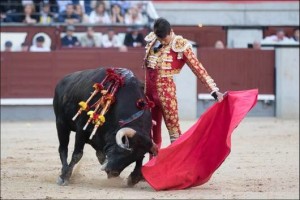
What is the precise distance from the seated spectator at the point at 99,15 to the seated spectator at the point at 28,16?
0.88 metres

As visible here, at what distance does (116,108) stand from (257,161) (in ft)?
7.90

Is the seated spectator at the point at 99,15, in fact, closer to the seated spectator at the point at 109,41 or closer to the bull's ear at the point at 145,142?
the seated spectator at the point at 109,41

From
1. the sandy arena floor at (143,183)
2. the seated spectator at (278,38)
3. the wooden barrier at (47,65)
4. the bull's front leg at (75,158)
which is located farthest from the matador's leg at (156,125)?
the seated spectator at (278,38)

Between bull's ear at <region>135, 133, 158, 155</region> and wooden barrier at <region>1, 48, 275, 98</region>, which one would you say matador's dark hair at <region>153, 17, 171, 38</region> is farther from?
wooden barrier at <region>1, 48, 275, 98</region>

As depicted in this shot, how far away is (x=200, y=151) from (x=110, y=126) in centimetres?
70

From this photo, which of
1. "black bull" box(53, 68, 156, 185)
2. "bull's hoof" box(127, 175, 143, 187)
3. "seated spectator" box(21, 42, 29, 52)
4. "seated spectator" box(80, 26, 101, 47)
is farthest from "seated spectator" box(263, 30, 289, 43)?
"bull's hoof" box(127, 175, 143, 187)

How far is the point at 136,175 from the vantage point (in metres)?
7.12

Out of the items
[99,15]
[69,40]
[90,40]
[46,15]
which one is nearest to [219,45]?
[99,15]

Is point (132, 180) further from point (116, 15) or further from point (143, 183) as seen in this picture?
point (116, 15)

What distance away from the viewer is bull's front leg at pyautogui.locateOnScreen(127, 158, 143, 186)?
7.08 m

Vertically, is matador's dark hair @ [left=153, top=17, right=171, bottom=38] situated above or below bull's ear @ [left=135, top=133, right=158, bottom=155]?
above

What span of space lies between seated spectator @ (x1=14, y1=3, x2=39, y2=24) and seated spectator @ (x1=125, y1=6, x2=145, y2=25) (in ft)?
4.68

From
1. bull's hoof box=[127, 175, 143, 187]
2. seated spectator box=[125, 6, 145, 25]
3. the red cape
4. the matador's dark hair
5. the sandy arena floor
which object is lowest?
the sandy arena floor

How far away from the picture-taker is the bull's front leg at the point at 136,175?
23.2 ft
